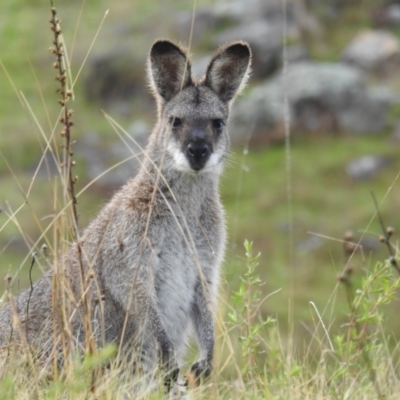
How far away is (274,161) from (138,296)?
78.9 feet

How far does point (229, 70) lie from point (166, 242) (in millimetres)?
1439

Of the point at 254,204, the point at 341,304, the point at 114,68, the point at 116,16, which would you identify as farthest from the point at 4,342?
the point at 116,16

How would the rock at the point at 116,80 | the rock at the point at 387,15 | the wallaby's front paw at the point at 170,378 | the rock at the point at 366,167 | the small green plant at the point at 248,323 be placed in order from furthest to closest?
the rock at the point at 387,15, the rock at the point at 116,80, the rock at the point at 366,167, the wallaby's front paw at the point at 170,378, the small green plant at the point at 248,323

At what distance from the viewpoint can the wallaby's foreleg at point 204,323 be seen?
274 inches

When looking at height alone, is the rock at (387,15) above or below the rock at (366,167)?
above

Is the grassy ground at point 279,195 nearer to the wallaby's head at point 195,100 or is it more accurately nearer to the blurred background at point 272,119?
the blurred background at point 272,119

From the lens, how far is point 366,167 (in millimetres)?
30188

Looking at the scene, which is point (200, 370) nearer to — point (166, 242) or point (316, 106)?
point (166, 242)

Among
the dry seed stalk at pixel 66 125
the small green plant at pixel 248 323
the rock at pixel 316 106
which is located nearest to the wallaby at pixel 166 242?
the small green plant at pixel 248 323

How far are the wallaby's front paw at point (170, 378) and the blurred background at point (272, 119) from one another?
588 inches

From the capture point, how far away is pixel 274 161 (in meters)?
30.6

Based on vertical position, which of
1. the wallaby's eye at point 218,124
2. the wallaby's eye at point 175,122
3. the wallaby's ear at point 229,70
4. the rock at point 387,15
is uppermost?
the wallaby's ear at point 229,70

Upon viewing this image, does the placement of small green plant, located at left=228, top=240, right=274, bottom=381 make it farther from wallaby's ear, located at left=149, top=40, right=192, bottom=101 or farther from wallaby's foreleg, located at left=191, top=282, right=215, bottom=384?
wallaby's ear, located at left=149, top=40, right=192, bottom=101

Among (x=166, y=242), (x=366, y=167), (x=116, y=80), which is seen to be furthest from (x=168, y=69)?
(x=116, y=80)
